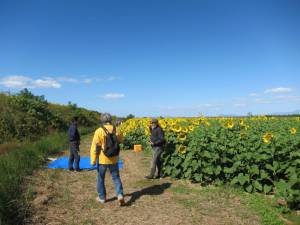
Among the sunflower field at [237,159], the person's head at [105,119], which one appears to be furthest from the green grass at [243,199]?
the person's head at [105,119]

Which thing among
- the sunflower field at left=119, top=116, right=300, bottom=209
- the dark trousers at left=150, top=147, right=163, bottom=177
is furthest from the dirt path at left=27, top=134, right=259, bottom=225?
the sunflower field at left=119, top=116, right=300, bottom=209

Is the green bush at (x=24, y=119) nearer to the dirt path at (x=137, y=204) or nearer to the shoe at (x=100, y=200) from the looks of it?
the dirt path at (x=137, y=204)

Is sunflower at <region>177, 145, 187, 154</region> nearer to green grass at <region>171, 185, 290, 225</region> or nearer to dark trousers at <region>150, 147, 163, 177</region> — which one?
dark trousers at <region>150, 147, 163, 177</region>

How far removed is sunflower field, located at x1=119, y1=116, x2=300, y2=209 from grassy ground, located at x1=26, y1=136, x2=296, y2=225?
385 millimetres

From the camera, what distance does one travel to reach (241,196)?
7375 mm

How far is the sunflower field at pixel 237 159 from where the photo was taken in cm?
730

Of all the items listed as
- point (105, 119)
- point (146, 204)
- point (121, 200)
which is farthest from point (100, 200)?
point (105, 119)

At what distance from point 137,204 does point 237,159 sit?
281cm

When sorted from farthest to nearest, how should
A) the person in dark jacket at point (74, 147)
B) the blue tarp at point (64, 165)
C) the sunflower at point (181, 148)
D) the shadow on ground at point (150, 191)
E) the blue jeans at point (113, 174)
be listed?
the blue tarp at point (64, 165) < the person in dark jacket at point (74, 147) < the sunflower at point (181, 148) < the shadow on ground at point (150, 191) < the blue jeans at point (113, 174)

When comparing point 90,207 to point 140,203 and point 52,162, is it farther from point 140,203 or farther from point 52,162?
point 52,162

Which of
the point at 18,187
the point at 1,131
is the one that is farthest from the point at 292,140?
the point at 1,131

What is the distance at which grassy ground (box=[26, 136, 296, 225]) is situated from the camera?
19.8 feet

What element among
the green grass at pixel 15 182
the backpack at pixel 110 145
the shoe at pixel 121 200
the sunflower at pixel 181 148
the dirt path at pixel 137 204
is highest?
the backpack at pixel 110 145

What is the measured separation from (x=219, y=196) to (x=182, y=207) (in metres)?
1.16
